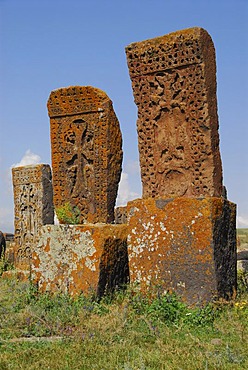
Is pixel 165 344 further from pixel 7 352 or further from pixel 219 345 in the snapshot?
pixel 7 352

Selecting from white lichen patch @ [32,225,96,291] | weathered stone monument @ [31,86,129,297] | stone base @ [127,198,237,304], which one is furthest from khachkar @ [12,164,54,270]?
stone base @ [127,198,237,304]

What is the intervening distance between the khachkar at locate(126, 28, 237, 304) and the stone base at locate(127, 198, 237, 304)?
0.01 metres

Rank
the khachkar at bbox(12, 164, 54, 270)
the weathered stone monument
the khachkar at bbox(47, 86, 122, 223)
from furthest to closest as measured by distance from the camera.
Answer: the khachkar at bbox(12, 164, 54, 270) → the khachkar at bbox(47, 86, 122, 223) → the weathered stone monument

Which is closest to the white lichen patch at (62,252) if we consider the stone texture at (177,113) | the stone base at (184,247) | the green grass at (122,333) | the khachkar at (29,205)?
the green grass at (122,333)

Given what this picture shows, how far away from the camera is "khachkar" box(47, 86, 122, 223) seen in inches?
347

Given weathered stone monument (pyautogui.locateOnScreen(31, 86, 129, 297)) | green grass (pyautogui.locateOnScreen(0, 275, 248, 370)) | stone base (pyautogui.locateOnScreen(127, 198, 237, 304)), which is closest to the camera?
green grass (pyautogui.locateOnScreen(0, 275, 248, 370))

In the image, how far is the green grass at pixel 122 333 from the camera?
455 centimetres

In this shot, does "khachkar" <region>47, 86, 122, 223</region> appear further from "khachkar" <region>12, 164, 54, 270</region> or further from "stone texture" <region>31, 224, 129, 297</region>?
"khachkar" <region>12, 164, 54, 270</region>

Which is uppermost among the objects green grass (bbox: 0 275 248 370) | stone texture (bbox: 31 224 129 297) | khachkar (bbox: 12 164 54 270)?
khachkar (bbox: 12 164 54 270)

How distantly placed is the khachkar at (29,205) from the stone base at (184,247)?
5.93 metres

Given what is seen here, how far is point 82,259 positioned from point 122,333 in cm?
191

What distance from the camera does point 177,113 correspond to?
7484 millimetres

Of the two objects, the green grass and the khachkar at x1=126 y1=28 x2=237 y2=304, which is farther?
the khachkar at x1=126 y1=28 x2=237 y2=304

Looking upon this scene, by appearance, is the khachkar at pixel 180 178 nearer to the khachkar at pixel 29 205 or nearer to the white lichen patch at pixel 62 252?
the white lichen patch at pixel 62 252
